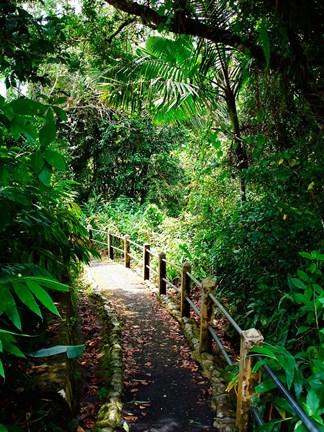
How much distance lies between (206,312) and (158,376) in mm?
1005

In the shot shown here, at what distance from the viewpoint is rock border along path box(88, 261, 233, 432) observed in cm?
349

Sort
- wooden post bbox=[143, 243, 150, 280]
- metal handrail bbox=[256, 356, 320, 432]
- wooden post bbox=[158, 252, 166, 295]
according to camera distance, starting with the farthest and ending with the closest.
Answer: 1. wooden post bbox=[143, 243, 150, 280]
2. wooden post bbox=[158, 252, 166, 295]
3. metal handrail bbox=[256, 356, 320, 432]

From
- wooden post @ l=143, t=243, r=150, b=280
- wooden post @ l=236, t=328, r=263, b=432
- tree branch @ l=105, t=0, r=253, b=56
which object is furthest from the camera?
wooden post @ l=143, t=243, r=150, b=280

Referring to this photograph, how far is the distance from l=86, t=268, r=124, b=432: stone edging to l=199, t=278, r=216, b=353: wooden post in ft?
3.71

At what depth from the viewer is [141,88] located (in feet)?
24.4

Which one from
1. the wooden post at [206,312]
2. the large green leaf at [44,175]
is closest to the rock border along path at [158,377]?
the wooden post at [206,312]

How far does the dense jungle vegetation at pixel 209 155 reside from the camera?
91.3 inches

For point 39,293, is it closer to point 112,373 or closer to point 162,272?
point 112,373

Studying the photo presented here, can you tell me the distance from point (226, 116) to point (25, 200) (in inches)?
265

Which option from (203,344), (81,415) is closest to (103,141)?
(203,344)

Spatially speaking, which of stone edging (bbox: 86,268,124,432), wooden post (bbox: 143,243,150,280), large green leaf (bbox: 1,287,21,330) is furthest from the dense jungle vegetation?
stone edging (bbox: 86,268,124,432)

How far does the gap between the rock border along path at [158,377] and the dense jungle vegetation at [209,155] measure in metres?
1.01

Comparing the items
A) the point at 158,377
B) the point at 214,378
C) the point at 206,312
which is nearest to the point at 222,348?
the point at 214,378

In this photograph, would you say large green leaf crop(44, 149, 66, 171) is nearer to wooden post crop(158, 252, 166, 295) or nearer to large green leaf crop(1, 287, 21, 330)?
large green leaf crop(1, 287, 21, 330)
